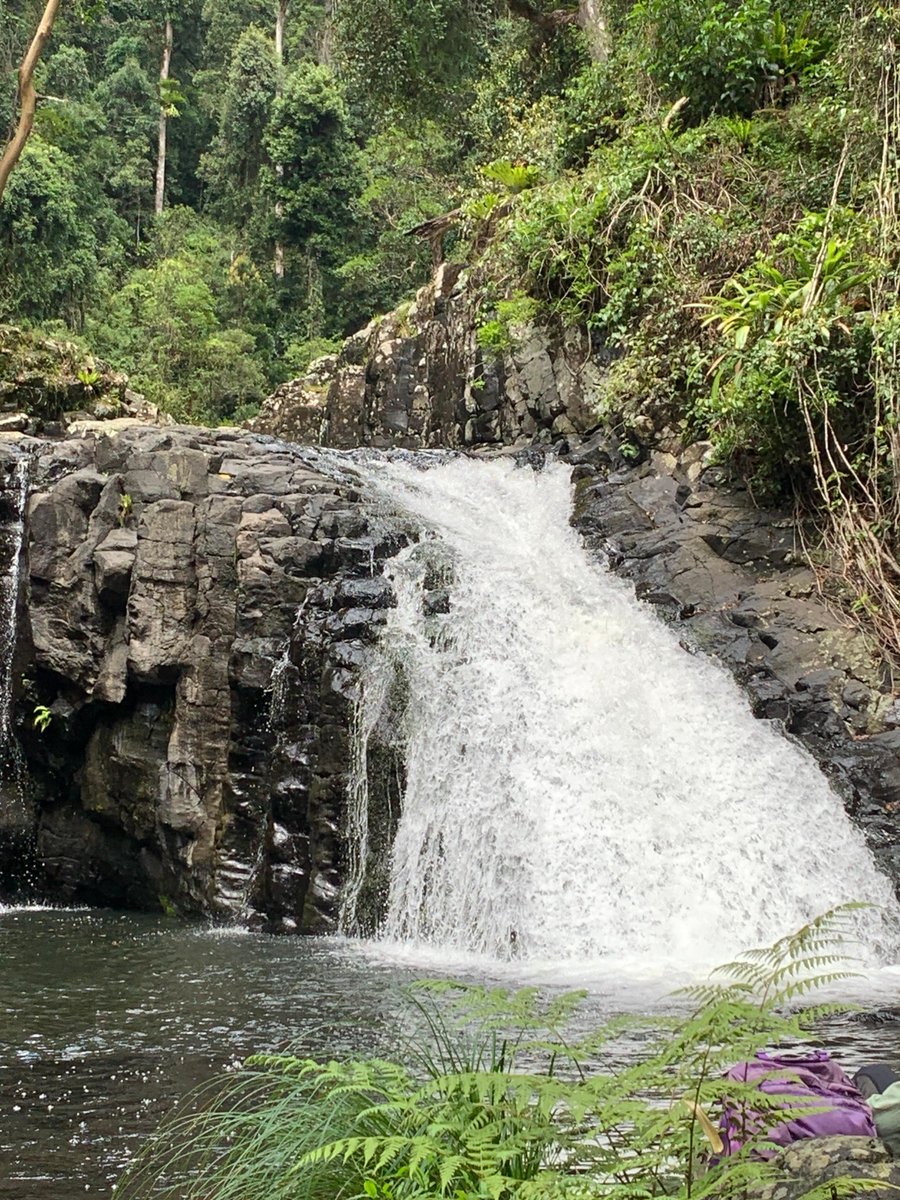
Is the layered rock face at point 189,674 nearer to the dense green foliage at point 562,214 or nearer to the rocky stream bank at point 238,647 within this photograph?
the rocky stream bank at point 238,647

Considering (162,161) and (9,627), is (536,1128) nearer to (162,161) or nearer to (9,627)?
(9,627)

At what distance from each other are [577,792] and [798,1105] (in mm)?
7043

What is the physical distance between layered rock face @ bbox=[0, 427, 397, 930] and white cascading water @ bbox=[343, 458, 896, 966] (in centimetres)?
59

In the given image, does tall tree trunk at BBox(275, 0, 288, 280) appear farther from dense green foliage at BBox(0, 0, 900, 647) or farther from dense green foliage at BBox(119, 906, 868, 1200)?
dense green foliage at BBox(119, 906, 868, 1200)

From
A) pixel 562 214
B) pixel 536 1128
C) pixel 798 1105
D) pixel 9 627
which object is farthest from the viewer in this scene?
pixel 562 214

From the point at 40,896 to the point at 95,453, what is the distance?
5.15 metres

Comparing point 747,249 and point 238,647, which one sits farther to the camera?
point 747,249

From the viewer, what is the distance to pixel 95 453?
13.6 meters

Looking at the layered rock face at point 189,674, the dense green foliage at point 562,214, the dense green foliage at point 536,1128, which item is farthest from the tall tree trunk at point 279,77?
the dense green foliage at point 536,1128

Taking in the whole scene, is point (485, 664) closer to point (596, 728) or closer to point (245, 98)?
point (596, 728)

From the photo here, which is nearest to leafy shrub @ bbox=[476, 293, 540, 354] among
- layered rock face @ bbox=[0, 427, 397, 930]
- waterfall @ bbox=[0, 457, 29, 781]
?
layered rock face @ bbox=[0, 427, 397, 930]

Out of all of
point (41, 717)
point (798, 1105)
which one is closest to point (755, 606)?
point (41, 717)

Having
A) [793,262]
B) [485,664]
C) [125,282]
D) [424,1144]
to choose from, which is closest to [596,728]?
[485,664]

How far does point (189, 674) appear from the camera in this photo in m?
11.9
